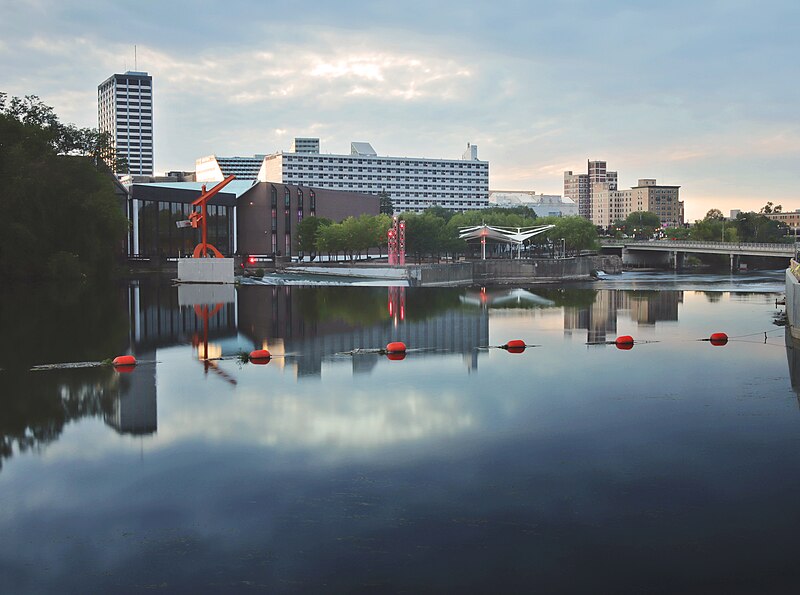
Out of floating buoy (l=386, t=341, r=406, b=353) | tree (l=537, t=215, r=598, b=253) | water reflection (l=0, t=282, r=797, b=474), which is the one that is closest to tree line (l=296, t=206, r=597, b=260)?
tree (l=537, t=215, r=598, b=253)

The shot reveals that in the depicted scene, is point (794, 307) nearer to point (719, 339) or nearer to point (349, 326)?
point (719, 339)

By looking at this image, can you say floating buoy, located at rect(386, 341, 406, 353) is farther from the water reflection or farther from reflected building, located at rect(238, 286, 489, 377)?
reflected building, located at rect(238, 286, 489, 377)

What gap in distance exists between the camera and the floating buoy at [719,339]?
34.8 m

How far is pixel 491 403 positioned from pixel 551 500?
781 centimetres

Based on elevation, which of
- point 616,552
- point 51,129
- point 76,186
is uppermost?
point 51,129

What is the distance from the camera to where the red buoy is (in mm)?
28966

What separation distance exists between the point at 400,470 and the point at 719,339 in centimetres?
2427

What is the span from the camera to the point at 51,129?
75.4 m

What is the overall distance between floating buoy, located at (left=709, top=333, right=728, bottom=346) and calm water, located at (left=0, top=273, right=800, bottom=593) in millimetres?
2748

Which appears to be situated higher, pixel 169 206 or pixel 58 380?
pixel 169 206

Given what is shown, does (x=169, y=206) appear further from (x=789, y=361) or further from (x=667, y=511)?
(x=667, y=511)

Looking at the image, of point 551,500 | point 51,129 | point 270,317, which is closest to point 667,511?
point 551,500

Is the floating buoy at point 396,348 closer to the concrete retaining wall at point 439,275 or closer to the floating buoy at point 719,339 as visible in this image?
the floating buoy at point 719,339

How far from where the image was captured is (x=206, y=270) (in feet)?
255
